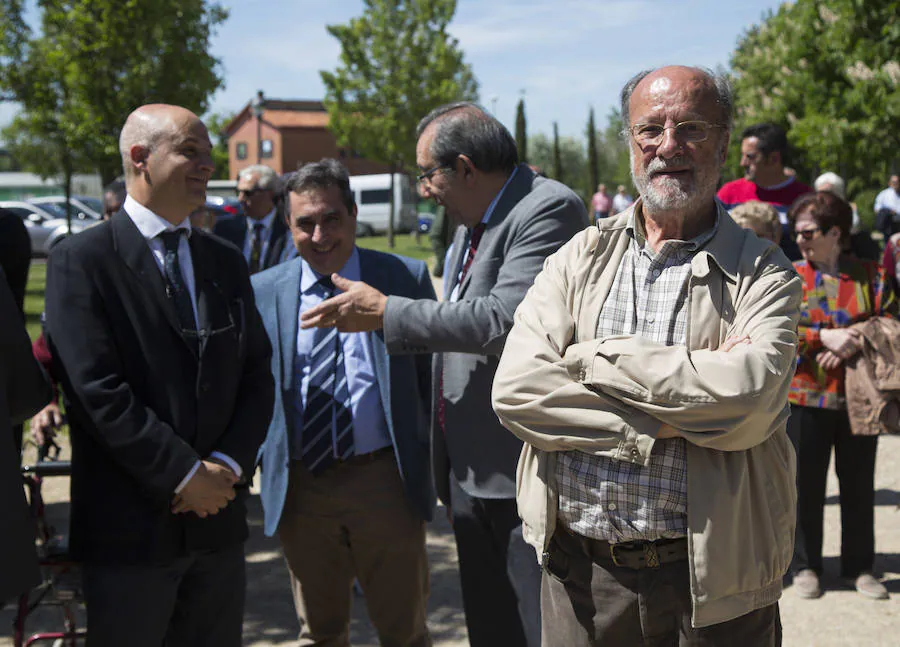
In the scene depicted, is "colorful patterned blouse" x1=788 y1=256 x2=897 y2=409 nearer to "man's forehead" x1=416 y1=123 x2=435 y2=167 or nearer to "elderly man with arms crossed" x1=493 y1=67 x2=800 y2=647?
"man's forehead" x1=416 y1=123 x2=435 y2=167

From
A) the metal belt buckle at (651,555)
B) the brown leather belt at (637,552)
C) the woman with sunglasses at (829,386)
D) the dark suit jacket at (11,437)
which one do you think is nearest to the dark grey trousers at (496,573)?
the brown leather belt at (637,552)

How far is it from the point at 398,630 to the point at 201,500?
3.77 ft

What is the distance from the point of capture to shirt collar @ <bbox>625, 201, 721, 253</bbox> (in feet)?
7.95

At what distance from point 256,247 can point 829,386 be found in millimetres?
4676

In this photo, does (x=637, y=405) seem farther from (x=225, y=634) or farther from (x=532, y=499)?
(x=225, y=634)

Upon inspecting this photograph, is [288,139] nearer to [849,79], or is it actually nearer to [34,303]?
[34,303]

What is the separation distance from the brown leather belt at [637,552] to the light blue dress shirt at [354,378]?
1356 millimetres

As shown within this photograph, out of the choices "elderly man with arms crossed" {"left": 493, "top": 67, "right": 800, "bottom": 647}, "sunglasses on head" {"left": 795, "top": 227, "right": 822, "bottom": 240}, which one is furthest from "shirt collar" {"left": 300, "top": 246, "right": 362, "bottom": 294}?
"sunglasses on head" {"left": 795, "top": 227, "right": 822, "bottom": 240}

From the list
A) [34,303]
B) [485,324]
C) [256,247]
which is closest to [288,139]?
[34,303]

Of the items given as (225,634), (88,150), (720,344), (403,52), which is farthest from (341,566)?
(403,52)

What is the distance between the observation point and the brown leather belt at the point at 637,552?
2.30 meters

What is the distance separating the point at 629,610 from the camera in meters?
2.36

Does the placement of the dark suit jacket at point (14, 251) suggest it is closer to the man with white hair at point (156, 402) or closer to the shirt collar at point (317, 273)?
the man with white hair at point (156, 402)

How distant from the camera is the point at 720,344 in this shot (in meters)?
2.32
